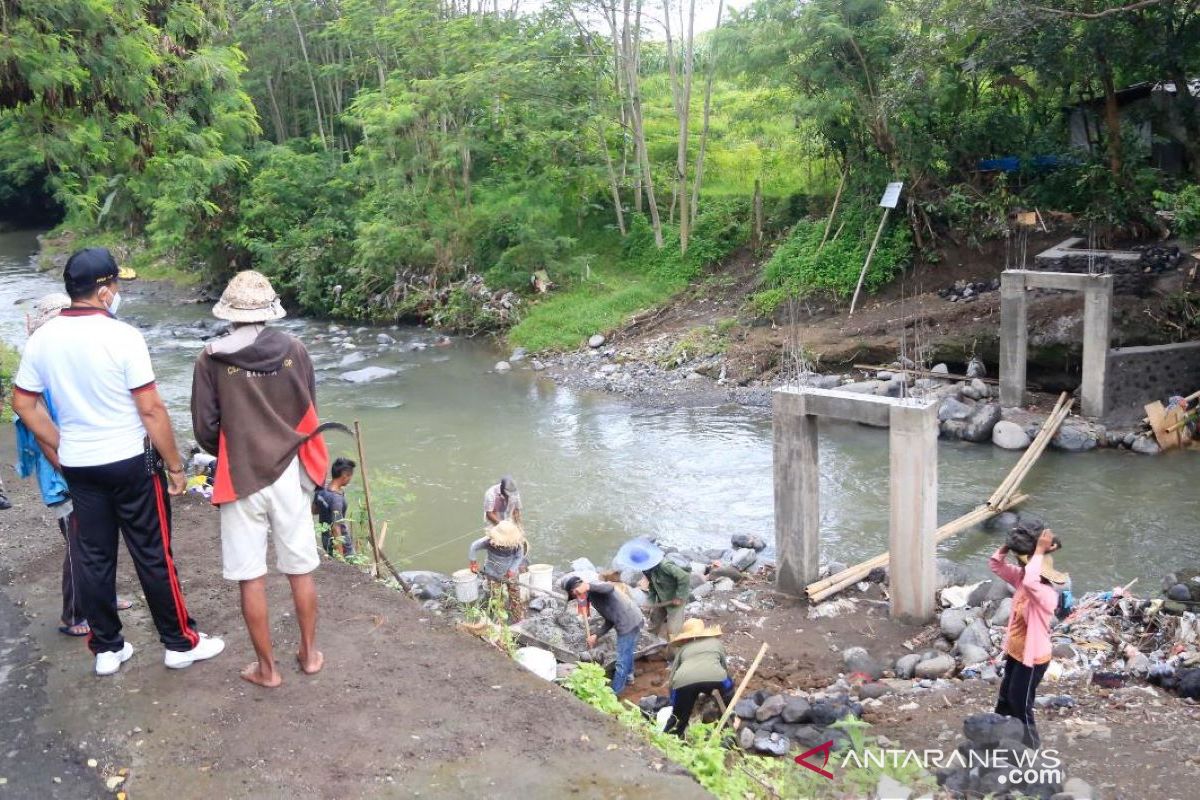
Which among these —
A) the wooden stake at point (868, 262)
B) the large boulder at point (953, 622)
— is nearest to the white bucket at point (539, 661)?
the large boulder at point (953, 622)

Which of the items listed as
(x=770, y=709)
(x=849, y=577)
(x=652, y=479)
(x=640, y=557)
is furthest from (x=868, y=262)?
(x=770, y=709)

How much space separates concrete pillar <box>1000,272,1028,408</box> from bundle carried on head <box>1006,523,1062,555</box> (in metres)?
10.2

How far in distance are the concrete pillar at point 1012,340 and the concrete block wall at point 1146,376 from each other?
4.00 ft

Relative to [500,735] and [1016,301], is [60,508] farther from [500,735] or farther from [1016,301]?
[1016,301]

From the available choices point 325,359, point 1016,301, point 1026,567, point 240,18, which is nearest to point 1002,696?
point 1026,567

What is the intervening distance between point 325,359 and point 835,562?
48.8ft

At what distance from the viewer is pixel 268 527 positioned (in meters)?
4.45

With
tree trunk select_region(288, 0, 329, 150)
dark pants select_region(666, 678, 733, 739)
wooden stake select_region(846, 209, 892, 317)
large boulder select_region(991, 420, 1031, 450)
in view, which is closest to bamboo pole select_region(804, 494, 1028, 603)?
dark pants select_region(666, 678, 733, 739)

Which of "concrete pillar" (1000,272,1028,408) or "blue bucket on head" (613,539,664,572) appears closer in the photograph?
"blue bucket on head" (613,539,664,572)

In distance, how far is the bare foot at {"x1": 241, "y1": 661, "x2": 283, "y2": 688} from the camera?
4.61 meters

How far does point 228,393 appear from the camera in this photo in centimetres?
426

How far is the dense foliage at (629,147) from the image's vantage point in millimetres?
16094

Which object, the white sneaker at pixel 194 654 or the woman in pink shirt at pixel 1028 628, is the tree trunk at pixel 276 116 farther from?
the woman in pink shirt at pixel 1028 628

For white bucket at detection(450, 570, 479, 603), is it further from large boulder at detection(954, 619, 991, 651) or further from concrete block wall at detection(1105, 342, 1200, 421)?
concrete block wall at detection(1105, 342, 1200, 421)
